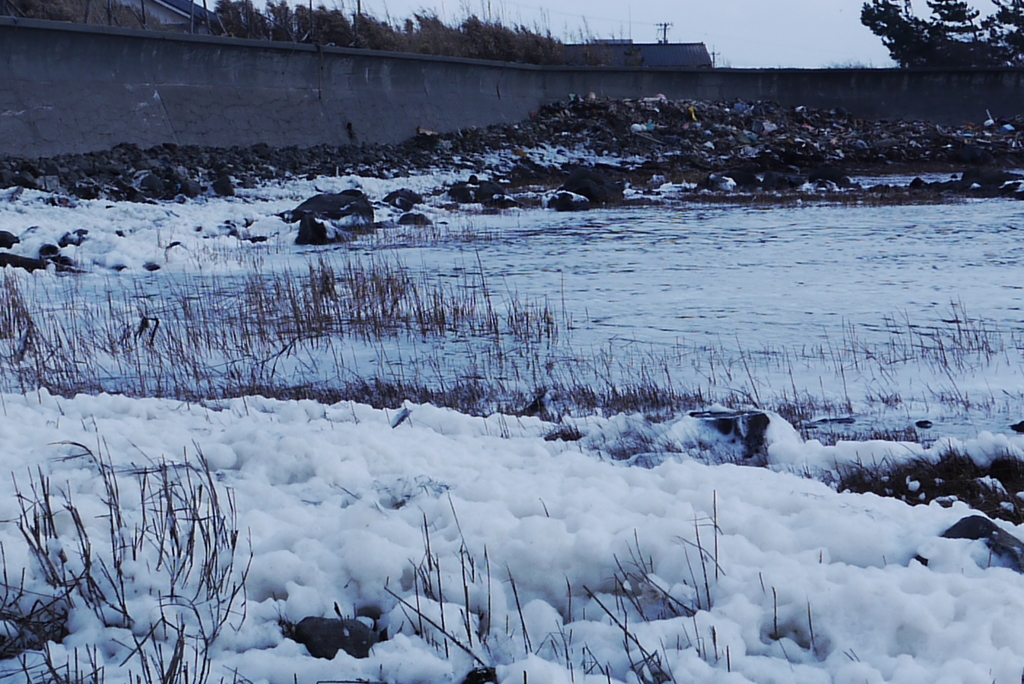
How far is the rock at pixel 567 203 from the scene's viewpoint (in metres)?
13.7

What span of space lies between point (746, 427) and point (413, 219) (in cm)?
867

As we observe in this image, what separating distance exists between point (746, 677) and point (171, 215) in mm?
10284

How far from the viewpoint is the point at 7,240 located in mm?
9008

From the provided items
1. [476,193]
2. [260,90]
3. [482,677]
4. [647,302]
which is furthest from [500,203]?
[482,677]

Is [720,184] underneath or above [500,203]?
above

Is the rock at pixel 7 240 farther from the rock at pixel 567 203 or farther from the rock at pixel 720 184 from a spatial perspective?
the rock at pixel 720 184

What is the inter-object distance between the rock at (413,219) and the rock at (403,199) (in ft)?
3.82

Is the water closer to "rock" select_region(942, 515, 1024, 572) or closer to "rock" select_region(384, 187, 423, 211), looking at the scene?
"rock" select_region(942, 515, 1024, 572)

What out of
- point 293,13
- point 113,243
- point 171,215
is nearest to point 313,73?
point 293,13

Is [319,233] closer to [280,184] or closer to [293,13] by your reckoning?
[280,184]

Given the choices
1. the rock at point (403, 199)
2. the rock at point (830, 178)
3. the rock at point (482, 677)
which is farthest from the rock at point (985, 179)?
the rock at point (482, 677)

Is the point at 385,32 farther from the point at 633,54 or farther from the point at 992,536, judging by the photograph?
the point at 992,536

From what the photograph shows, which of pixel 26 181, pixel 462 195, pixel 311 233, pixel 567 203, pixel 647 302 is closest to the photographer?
pixel 647 302

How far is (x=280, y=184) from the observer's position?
14.4 metres
